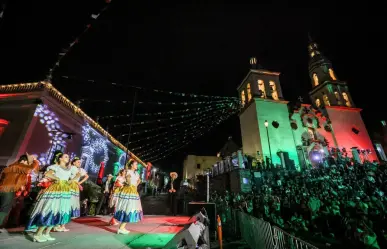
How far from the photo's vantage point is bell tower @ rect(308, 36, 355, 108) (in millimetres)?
29812

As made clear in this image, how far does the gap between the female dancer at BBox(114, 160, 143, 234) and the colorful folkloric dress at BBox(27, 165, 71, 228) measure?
1137mm

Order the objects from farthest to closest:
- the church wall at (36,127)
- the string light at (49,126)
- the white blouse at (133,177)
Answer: the string light at (49,126) < the church wall at (36,127) < the white blouse at (133,177)

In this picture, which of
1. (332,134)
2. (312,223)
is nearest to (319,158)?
(332,134)

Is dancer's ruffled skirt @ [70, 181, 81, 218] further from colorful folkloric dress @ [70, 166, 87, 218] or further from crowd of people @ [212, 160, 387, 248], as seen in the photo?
crowd of people @ [212, 160, 387, 248]

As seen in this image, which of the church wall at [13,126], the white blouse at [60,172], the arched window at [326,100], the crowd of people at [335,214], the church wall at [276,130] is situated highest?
the arched window at [326,100]

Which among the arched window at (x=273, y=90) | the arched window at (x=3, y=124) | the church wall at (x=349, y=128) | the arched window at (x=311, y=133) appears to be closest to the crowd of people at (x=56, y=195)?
the arched window at (x=3, y=124)

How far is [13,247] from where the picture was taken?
3197mm

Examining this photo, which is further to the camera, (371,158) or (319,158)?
(371,158)

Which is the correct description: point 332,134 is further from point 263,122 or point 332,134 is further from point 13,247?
point 13,247

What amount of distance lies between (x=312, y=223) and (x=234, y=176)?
1019cm

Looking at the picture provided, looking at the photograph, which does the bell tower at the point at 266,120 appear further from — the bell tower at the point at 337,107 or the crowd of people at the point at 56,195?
the crowd of people at the point at 56,195

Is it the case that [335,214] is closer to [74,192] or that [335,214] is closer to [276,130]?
[74,192]

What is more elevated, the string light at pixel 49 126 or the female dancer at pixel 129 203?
the string light at pixel 49 126

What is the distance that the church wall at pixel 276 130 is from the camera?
22934 millimetres
